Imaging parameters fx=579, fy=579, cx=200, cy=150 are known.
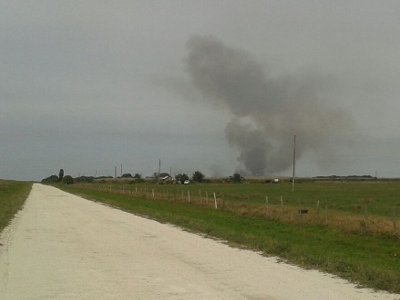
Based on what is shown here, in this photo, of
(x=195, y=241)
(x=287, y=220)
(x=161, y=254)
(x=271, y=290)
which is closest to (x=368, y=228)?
(x=287, y=220)

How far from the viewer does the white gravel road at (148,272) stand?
990cm

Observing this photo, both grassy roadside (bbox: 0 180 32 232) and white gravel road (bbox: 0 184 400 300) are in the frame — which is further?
grassy roadside (bbox: 0 180 32 232)

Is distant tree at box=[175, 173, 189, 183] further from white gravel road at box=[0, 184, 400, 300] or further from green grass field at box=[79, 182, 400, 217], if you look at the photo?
white gravel road at box=[0, 184, 400, 300]

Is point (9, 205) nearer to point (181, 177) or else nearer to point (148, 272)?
point (148, 272)

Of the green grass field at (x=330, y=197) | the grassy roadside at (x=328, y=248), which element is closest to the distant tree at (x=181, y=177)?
the green grass field at (x=330, y=197)

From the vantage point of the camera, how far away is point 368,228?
23266 mm

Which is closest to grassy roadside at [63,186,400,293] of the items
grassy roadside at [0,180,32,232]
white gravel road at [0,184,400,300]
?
white gravel road at [0,184,400,300]

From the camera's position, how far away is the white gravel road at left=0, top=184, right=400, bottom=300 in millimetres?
9898

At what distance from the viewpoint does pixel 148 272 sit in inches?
486

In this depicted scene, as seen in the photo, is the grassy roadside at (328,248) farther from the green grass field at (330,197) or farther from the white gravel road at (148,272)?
the green grass field at (330,197)

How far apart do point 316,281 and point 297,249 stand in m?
5.31

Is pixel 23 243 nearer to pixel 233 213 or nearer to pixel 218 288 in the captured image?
pixel 218 288

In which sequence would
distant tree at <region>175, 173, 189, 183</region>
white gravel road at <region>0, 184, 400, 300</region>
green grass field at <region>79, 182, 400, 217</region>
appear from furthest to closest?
distant tree at <region>175, 173, 189, 183</region> < green grass field at <region>79, 182, 400, 217</region> < white gravel road at <region>0, 184, 400, 300</region>

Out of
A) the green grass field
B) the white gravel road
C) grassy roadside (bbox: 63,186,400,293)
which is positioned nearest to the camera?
the white gravel road
